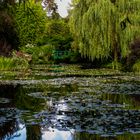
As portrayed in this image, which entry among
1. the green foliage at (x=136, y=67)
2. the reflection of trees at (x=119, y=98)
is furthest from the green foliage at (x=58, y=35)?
the reflection of trees at (x=119, y=98)

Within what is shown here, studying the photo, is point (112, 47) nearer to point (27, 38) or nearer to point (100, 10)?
point (100, 10)

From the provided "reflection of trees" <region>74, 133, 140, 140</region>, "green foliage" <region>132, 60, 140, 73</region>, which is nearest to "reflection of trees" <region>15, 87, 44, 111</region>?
"reflection of trees" <region>74, 133, 140, 140</region>

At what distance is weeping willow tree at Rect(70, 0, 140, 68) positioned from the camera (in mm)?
32500

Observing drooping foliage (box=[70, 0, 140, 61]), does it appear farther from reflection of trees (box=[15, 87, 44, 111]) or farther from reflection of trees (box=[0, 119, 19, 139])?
reflection of trees (box=[0, 119, 19, 139])

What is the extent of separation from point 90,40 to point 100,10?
2509 millimetres

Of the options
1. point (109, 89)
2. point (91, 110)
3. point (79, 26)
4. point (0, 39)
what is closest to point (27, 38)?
point (0, 39)

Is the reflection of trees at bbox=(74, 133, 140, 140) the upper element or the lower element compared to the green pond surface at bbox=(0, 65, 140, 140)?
lower

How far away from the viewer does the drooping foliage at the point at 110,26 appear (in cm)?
3250

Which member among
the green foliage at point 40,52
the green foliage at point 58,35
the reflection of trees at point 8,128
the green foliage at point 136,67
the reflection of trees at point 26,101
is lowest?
the reflection of trees at point 8,128

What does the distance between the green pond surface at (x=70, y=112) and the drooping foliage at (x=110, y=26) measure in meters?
12.6

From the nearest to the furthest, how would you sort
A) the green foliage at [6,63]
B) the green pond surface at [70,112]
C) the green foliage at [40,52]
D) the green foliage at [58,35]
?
the green pond surface at [70,112] < the green foliage at [6,63] < the green foliage at [40,52] < the green foliage at [58,35]

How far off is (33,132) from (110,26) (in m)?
23.9

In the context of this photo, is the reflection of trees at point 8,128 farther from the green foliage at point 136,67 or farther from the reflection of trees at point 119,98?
the green foliage at point 136,67

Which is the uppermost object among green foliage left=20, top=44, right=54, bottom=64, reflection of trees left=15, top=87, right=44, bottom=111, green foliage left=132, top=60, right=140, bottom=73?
green foliage left=20, top=44, right=54, bottom=64
